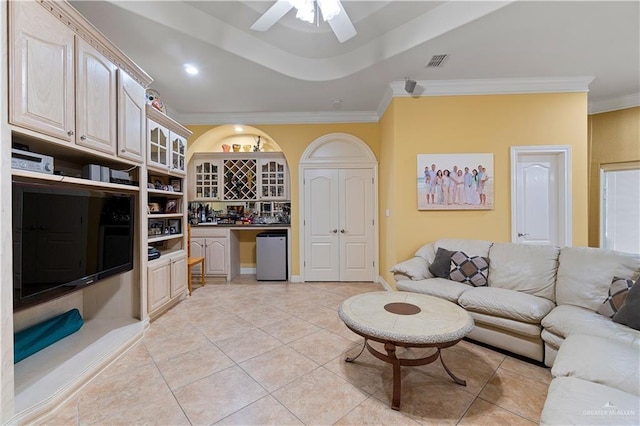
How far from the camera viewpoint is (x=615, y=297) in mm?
1978

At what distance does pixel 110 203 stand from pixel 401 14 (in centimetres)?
Result: 333

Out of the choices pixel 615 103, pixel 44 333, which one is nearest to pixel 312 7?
pixel 44 333

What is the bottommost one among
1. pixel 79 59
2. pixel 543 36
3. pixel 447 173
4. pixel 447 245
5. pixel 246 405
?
pixel 246 405

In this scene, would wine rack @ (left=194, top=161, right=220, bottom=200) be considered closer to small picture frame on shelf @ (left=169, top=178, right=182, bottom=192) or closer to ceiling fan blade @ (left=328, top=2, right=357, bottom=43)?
small picture frame on shelf @ (left=169, top=178, right=182, bottom=192)

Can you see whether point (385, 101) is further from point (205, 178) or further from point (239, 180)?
point (205, 178)

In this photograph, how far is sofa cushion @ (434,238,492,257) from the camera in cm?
302

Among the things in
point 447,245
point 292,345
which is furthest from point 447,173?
point 292,345

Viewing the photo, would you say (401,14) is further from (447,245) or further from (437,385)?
(437,385)

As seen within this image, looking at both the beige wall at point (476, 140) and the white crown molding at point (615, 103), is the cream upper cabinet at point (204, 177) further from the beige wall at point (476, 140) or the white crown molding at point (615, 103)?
the white crown molding at point (615, 103)

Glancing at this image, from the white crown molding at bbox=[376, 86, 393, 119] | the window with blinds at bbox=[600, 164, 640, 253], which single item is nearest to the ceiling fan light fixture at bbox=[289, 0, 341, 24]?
the white crown molding at bbox=[376, 86, 393, 119]

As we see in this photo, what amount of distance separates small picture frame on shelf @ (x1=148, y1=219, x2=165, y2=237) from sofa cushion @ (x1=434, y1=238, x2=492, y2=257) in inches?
145

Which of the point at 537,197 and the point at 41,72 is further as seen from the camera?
the point at 537,197

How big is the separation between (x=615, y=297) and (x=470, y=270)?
1066 millimetres

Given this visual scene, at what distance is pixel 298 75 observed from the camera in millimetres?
3266
